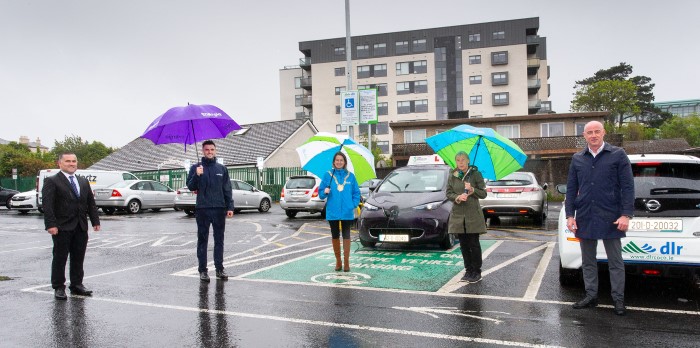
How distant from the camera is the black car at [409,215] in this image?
382 inches

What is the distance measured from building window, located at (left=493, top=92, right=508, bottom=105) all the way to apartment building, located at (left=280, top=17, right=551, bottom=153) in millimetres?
122

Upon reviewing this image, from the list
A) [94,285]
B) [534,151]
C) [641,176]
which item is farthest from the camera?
[534,151]

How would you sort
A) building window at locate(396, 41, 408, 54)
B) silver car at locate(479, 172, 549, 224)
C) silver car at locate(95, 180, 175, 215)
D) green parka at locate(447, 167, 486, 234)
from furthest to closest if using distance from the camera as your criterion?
building window at locate(396, 41, 408, 54)
silver car at locate(95, 180, 175, 215)
silver car at locate(479, 172, 549, 224)
green parka at locate(447, 167, 486, 234)

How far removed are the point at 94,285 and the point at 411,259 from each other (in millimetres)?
4778

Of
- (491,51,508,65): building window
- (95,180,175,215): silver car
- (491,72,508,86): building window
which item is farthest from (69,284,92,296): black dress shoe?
(491,51,508,65): building window

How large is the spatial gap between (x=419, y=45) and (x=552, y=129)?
3144 centimetres

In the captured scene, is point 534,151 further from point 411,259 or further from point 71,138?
point 71,138

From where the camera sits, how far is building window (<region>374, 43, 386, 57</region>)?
242ft

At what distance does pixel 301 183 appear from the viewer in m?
19.6

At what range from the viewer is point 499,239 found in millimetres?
12086

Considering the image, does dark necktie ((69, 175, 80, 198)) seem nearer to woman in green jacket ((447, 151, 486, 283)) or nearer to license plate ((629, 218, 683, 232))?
woman in green jacket ((447, 151, 486, 283))

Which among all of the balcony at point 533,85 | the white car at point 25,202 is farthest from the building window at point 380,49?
the white car at point 25,202

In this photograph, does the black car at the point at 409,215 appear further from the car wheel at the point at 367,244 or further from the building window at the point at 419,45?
the building window at the point at 419,45

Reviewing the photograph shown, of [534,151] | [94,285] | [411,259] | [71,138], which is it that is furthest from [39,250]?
[71,138]
